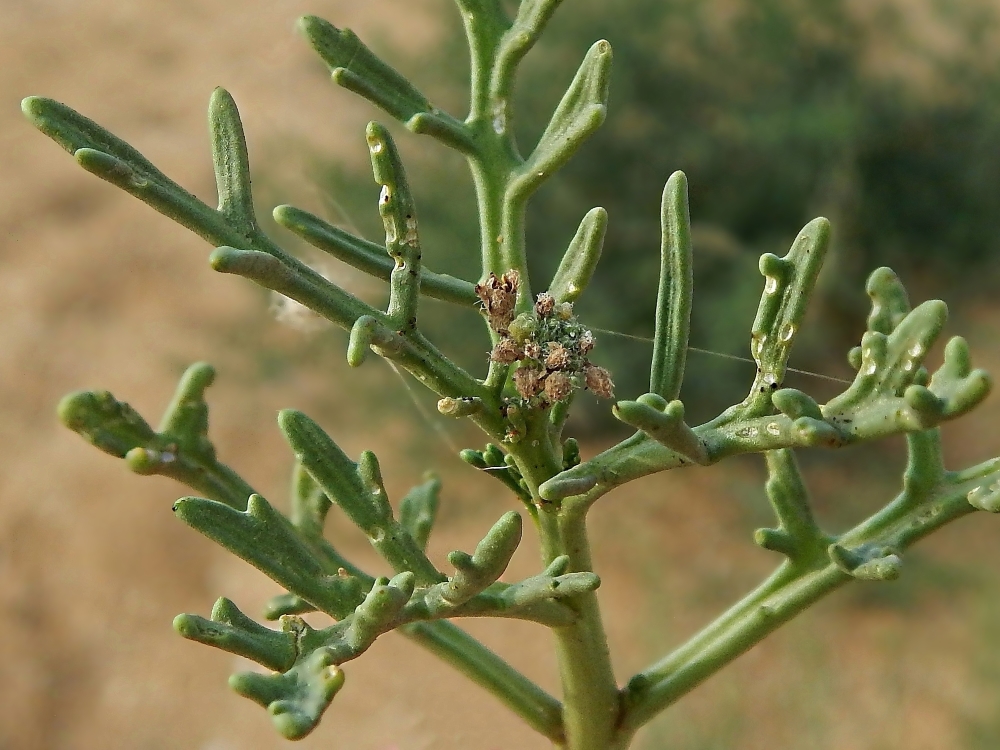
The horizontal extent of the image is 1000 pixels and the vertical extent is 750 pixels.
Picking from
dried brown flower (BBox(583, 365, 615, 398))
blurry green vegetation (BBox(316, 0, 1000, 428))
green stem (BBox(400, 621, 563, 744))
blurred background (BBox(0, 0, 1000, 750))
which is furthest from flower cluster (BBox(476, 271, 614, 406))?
blurry green vegetation (BBox(316, 0, 1000, 428))

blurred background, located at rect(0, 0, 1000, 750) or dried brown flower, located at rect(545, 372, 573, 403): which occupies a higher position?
blurred background, located at rect(0, 0, 1000, 750)

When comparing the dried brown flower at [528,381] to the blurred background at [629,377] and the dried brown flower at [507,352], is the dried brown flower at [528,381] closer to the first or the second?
the dried brown flower at [507,352]

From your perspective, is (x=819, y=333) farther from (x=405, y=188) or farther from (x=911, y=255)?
(x=405, y=188)

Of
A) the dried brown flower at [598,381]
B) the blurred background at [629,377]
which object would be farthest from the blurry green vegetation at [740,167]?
the dried brown flower at [598,381]

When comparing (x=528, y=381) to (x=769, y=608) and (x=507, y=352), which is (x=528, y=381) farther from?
(x=769, y=608)

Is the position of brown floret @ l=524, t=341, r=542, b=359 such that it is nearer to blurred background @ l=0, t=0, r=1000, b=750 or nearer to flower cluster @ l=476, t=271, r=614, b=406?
flower cluster @ l=476, t=271, r=614, b=406

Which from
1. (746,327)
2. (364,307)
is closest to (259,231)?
(364,307)

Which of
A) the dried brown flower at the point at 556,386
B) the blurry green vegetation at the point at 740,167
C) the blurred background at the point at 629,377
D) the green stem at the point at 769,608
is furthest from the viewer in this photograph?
the blurry green vegetation at the point at 740,167

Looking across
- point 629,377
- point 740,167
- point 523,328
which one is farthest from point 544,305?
point 740,167
